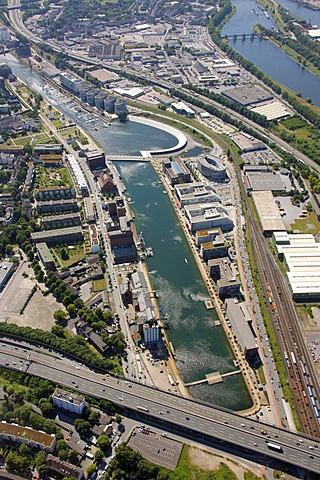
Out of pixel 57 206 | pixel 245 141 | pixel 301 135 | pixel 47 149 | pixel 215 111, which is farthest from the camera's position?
pixel 215 111

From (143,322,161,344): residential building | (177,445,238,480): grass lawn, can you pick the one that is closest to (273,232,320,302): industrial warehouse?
(143,322,161,344): residential building

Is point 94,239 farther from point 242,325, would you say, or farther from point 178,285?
point 242,325

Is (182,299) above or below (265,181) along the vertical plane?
below

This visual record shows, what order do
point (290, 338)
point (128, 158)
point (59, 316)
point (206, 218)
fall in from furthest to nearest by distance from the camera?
point (128, 158)
point (206, 218)
point (59, 316)
point (290, 338)

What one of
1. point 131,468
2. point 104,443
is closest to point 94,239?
point 104,443

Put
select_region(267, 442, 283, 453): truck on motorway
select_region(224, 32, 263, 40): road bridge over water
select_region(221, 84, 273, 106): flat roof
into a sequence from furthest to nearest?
select_region(224, 32, 263, 40): road bridge over water, select_region(221, 84, 273, 106): flat roof, select_region(267, 442, 283, 453): truck on motorway

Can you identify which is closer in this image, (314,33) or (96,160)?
(96,160)

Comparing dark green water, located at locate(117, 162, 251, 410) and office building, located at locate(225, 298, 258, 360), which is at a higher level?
office building, located at locate(225, 298, 258, 360)

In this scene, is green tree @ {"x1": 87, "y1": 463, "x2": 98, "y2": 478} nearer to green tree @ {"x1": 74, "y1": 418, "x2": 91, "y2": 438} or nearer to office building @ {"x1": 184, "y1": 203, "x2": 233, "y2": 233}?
green tree @ {"x1": 74, "y1": 418, "x2": 91, "y2": 438}
